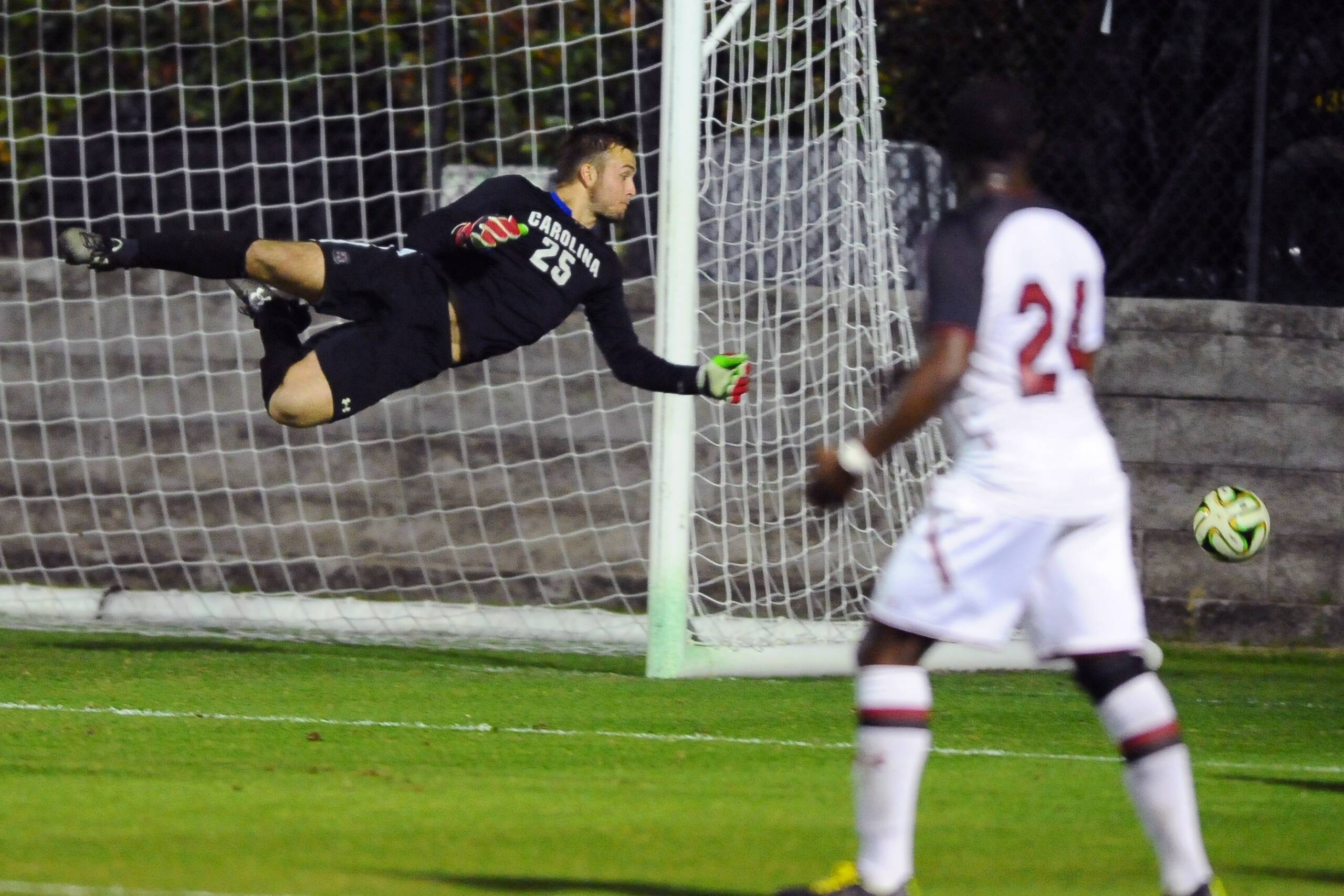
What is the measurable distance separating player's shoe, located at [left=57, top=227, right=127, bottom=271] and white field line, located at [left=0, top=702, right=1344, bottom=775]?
1.51m

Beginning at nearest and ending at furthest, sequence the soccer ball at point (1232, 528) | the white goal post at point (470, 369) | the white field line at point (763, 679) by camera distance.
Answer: the soccer ball at point (1232, 528) < the white field line at point (763, 679) < the white goal post at point (470, 369)

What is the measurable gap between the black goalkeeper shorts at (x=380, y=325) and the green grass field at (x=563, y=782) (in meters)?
1.16

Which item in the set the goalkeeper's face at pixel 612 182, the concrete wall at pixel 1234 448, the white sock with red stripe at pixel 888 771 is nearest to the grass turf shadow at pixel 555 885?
the white sock with red stripe at pixel 888 771

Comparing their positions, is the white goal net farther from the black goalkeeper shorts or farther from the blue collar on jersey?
the black goalkeeper shorts

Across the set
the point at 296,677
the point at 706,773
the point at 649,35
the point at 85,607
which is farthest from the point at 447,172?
the point at 706,773

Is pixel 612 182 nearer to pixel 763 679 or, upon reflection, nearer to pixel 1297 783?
pixel 763 679

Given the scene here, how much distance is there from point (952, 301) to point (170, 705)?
390 cm

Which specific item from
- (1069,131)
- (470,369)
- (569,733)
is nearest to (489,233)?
(569,733)

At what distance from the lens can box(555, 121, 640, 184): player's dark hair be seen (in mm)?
6984

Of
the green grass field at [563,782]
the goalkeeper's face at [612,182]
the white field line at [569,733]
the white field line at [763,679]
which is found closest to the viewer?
the green grass field at [563,782]

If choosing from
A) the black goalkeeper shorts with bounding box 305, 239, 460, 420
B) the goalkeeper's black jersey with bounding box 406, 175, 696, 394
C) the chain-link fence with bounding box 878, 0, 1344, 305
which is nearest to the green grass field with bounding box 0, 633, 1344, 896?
the black goalkeeper shorts with bounding box 305, 239, 460, 420

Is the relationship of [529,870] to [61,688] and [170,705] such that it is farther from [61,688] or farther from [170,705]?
[61,688]

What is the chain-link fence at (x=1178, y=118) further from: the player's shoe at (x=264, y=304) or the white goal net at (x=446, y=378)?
the player's shoe at (x=264, y=304)

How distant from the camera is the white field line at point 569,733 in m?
5.74
